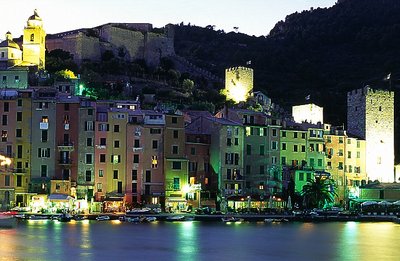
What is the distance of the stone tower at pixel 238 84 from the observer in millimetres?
107312

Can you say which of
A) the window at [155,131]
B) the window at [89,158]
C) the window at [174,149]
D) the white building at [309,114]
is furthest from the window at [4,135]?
the white building at [309,114]

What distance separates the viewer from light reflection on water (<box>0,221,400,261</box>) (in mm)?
56156

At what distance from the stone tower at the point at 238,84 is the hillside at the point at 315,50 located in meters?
20.0

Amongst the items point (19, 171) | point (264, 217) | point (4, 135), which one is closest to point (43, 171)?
point (19, 171)

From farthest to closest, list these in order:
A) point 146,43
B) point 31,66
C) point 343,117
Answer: point 146,43, point 343,117, point 31,66

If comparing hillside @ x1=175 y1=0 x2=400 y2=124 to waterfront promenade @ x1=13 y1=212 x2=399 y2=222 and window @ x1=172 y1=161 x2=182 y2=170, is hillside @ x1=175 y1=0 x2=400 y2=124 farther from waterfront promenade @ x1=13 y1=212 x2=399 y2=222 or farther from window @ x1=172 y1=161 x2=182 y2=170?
window @ x1=172 y1=161 x2=182 y2=170

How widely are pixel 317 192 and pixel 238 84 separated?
91.7 feet

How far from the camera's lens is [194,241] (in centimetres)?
6269

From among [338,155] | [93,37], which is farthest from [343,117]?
[93,37]

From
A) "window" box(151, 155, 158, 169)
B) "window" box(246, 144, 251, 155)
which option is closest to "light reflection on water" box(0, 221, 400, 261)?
"window" box(151, 155, 158, 169)

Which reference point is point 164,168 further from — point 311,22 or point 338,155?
point 311,22

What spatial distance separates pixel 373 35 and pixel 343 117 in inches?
2352

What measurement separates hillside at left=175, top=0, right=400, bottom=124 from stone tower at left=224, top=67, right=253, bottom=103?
19989mm

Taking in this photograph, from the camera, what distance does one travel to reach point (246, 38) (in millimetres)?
190375
